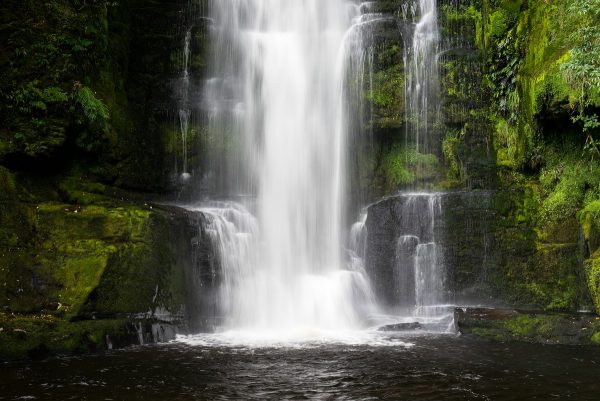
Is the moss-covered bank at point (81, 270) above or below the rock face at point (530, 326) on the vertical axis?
above

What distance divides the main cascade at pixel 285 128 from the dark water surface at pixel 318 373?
499cm

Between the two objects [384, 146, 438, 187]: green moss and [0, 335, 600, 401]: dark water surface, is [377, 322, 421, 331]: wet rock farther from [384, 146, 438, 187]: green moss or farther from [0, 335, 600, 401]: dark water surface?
[384, 146, 438, 187]: green moss

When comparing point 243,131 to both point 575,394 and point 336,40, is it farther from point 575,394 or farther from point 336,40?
point 575,394

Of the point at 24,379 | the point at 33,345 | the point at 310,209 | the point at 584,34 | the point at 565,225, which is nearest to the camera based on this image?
the point at 24,379

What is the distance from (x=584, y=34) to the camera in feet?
38.7

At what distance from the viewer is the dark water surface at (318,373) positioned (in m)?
6.70

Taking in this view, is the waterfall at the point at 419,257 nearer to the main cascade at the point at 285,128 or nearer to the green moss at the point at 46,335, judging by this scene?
the main cascade at the point at 285,128

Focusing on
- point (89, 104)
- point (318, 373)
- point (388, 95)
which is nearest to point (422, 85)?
point (388, 95)

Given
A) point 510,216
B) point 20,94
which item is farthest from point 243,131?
point 510,216

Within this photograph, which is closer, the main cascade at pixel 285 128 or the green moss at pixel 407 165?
the main cascade at pixel 285 128

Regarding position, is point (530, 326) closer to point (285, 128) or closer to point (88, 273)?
point (88, 273)

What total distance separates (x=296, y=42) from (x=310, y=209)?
6688 millimetres

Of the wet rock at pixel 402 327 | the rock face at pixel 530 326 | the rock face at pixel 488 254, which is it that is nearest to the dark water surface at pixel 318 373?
the rock face at pixel 530 326

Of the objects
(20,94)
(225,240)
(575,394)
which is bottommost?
(575,394)
